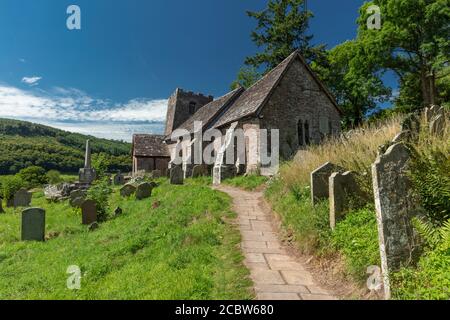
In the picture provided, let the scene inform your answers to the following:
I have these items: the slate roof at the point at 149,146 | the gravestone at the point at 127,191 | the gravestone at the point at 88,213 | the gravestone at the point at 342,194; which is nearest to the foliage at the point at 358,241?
the gravestone at the point at 342,194

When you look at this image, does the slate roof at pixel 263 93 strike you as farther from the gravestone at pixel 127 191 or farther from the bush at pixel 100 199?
the bush at pixel 100 199

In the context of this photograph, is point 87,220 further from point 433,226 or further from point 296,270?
point 433,226

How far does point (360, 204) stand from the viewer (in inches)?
234

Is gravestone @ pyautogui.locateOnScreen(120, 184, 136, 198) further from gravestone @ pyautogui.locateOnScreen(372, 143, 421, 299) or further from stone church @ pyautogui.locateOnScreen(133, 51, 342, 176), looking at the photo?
gravestone @ pyautogui.locateOnScreen(372, 143, 421, 299)

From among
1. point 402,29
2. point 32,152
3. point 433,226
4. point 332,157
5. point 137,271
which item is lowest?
point 137,271

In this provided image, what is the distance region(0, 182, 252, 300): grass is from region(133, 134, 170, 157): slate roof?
2248 centimetres

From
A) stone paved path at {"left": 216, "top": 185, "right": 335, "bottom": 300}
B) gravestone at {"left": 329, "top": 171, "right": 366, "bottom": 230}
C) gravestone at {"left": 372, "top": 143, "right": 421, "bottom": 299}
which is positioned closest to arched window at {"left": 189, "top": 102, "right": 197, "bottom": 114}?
stone paved path at {"left": 216, "top": 185, "right": 335, "bottom": 300}

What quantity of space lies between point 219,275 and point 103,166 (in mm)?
24884

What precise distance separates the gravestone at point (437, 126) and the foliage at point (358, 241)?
5.65 feet

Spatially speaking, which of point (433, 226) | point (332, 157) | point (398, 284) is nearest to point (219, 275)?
point (398, 284)

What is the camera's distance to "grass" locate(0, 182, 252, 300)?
485 centimetres

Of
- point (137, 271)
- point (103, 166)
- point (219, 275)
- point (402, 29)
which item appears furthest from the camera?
point (103, 166)

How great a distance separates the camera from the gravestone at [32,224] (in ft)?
33.1

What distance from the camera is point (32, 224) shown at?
33.2 ft
